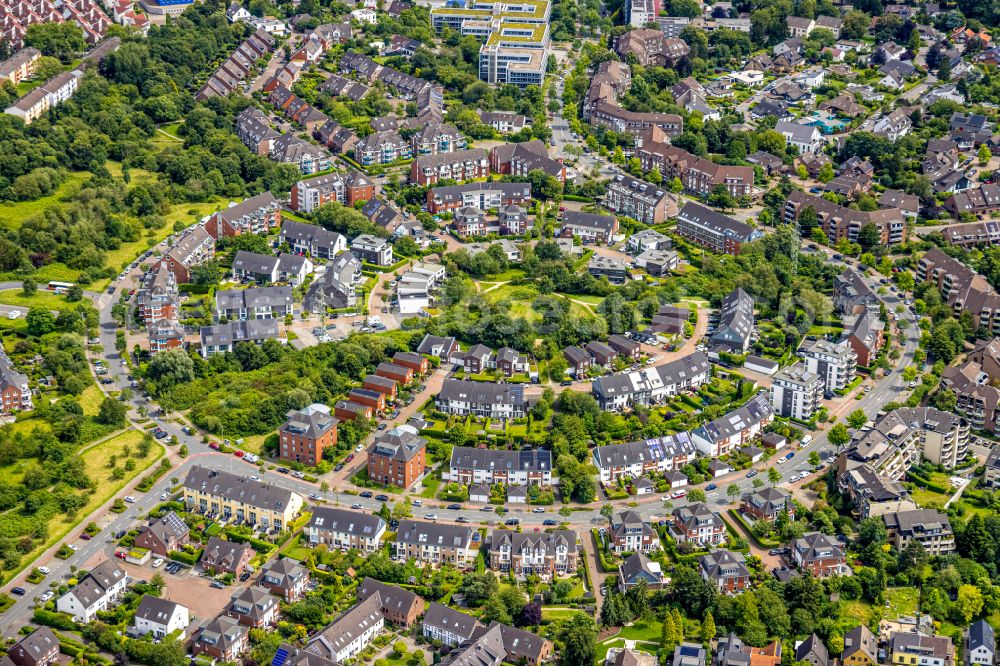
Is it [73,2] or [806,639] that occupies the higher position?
[73,2]

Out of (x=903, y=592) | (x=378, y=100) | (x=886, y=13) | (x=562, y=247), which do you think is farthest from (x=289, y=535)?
(x=886, y=13)

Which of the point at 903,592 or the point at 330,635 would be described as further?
the point at 903,592

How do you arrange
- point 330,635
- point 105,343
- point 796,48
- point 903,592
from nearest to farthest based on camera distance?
point 330,635 < point 903,592 < point 105,343 < point 796,48

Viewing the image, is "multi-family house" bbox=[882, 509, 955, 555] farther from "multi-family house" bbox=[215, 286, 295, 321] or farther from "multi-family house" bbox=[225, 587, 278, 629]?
"multi-family house" bbox=[215, 286, 295, 321]

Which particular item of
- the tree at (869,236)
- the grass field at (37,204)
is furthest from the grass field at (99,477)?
the tree at (869,236)

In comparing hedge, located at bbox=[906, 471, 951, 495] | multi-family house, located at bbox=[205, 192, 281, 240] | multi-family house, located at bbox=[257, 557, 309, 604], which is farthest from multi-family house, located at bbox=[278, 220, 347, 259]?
hedge, located at bbox=[906, 471, 951, 495]

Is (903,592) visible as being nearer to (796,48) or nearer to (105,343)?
(105,343)
